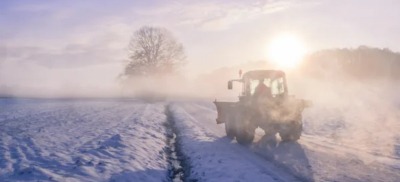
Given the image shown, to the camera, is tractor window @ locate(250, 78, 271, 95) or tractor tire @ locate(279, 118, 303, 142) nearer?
tractor tire @ locate(279, 118, 303, 142)

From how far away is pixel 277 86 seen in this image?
15.2 metres

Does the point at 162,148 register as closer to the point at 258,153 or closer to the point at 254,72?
the point at 258,153

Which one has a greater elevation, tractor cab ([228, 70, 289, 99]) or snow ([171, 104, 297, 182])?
tractor cab ([228, 70, 289, 99])

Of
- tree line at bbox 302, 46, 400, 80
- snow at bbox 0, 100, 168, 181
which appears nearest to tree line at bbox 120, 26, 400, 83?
tree line at bbox 302, 46, 400, 80

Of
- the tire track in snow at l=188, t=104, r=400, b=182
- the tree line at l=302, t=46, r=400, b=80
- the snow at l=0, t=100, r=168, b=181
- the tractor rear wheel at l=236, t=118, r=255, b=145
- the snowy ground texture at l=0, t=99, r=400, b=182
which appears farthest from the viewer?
the tree line at l=302, t=46, r=400, b=80

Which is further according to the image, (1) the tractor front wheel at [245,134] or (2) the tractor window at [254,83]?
(2) the tractor window at [254,83]

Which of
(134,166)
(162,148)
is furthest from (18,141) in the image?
(134,166)

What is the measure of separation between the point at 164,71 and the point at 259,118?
4821 cm

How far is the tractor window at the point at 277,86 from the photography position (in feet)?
49.5

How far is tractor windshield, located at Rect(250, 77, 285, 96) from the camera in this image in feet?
49.6

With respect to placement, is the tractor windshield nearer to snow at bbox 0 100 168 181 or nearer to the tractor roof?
the tractor roof

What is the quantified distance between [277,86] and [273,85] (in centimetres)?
16

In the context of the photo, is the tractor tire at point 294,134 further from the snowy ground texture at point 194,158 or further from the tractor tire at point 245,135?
the tractor tire at point 245,135

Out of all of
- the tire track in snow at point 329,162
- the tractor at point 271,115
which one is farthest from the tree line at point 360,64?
the tire track in snow at point 329,162
